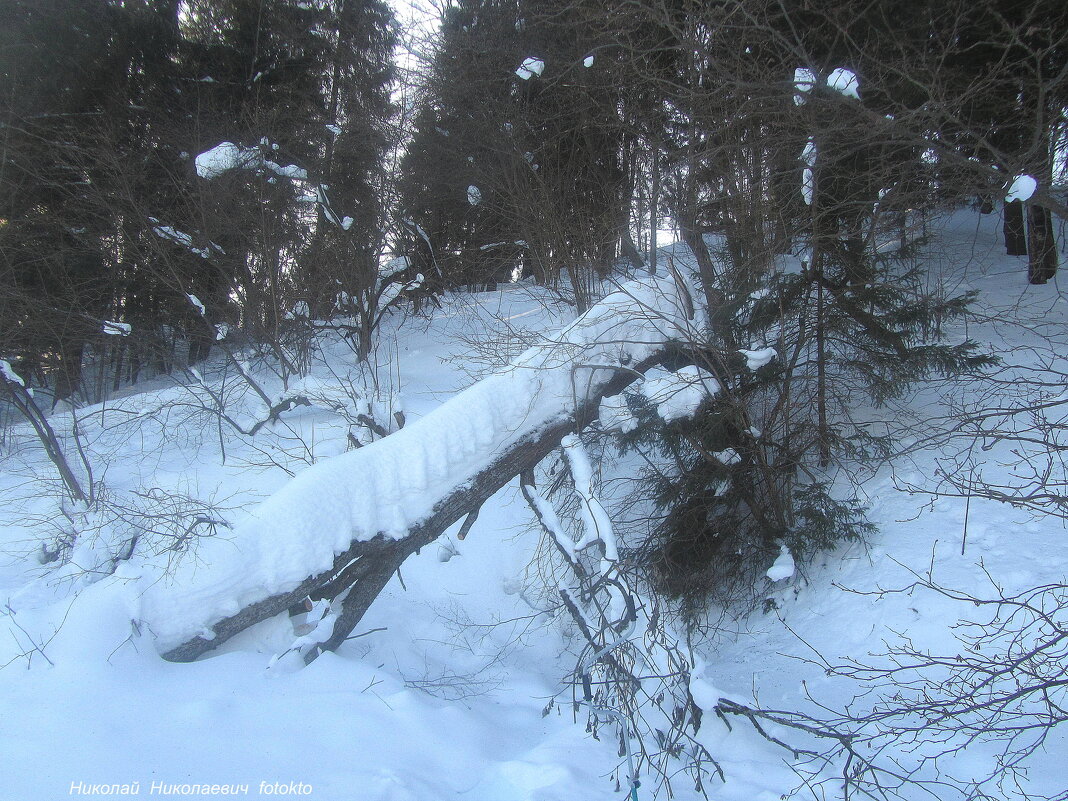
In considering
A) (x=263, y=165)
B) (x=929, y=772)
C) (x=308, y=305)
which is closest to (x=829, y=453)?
(x=929, y=772)

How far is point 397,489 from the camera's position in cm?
474

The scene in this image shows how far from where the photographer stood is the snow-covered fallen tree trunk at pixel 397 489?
415cm

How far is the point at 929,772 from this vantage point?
14.0ft

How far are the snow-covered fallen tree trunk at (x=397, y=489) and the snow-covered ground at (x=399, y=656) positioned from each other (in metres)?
0.25

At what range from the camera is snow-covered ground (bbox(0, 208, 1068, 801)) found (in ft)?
11.1

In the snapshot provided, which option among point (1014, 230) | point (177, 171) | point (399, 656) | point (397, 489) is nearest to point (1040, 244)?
point (1014, 230)

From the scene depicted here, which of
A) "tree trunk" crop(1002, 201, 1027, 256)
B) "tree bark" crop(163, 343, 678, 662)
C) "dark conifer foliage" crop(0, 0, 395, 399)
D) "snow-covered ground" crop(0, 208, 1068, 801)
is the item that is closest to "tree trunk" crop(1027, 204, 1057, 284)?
"snow-covered ground" crop(0, 208, 1068, 801)

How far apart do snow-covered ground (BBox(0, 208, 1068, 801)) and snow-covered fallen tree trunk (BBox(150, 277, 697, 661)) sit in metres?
0.25

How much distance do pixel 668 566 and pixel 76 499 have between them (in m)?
7.39

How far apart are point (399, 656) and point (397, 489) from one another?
1.53m

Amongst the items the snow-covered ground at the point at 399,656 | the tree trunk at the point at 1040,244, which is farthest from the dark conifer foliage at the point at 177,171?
the tree trunk at the point at 1040,244

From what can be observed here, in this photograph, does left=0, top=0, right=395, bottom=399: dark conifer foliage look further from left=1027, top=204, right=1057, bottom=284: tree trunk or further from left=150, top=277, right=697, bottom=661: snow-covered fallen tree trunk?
left=1027, top=204, right=1057, bottom=284: tree trunk

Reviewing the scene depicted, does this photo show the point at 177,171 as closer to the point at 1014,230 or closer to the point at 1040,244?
the point at 1040,244

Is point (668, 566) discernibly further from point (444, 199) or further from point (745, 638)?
point (444, 199)
